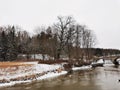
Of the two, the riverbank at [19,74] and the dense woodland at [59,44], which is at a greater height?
the dense woodland at [59,44]

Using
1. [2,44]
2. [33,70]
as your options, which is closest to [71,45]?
[2,44]

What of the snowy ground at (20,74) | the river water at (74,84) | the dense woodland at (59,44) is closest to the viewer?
the river water at (74,84)

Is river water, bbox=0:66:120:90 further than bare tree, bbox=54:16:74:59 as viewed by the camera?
No

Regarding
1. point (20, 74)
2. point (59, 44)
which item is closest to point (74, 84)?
point (20, 74)

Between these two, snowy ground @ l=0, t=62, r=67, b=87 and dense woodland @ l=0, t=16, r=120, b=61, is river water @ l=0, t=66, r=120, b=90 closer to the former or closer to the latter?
snowy ground @ l=0, t=62, r=67, b=87

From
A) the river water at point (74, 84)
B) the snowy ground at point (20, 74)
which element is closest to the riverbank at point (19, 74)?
the snowy ground at point (20, 74)

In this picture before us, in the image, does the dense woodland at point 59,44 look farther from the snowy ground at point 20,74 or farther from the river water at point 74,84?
the river water at point 74,84

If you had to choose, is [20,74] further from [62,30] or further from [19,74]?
[62,30]

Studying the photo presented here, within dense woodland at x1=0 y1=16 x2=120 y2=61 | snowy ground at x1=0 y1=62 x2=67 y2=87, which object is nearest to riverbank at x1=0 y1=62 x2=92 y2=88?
snowy ground at x1=0 y1=62 x2=67 y2=87

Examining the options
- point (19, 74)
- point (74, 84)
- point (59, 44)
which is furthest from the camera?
point (59, 44)

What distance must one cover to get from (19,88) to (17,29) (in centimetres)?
7820

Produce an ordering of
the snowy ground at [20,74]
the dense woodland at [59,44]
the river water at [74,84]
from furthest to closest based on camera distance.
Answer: the dense woodland at [59,44] < the snowy ground at [20,74] < the river water at [74,84]

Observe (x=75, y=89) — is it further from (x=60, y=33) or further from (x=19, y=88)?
(x=60, y=33)

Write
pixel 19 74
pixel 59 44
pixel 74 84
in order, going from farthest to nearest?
pixel 59 44
pixel 19 74
pixel 74 84
